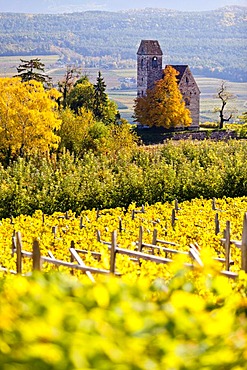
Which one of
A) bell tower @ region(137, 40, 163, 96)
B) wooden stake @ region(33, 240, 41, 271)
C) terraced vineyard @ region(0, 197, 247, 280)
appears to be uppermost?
bell tower @ region(137, 40, 163, 96)

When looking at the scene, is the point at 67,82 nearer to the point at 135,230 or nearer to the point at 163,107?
the point at 163,107

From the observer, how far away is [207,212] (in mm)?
18859

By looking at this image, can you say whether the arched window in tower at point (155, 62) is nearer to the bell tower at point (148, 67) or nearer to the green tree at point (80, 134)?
the bell tower at point (148, 67)

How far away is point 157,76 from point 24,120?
25.4 m

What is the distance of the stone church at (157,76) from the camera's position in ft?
→ 202

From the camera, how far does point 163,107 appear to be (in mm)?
57469

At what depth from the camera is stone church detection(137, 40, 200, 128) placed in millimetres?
61500

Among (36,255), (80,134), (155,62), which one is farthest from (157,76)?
(36,255)

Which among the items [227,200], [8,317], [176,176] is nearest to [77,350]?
[8,317]

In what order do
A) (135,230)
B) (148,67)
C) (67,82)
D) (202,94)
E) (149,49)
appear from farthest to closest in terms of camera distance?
1. (202,94)
2. (149,49)
3. (148,67)
4. (67,82)
5. (135,230)

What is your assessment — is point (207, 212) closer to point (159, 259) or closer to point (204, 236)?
point (204, 236)

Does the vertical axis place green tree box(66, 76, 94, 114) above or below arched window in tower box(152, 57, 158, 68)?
below

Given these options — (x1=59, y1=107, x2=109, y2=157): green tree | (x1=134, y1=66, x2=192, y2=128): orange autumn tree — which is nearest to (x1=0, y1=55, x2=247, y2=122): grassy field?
(x1=134, y1=66, x2=192, y2=128): orange autumn tree

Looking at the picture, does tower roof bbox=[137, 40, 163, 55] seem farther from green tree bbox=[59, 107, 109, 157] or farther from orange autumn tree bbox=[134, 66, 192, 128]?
green tree bbox=[59, 107, 109, 157]
